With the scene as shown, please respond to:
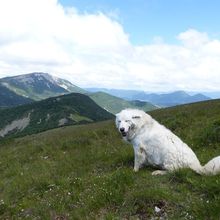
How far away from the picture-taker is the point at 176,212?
7.15m

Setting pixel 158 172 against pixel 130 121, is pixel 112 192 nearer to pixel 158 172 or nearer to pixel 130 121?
pixel 158 172

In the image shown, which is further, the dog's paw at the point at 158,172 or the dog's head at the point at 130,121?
the dog's head at the point at 130,121

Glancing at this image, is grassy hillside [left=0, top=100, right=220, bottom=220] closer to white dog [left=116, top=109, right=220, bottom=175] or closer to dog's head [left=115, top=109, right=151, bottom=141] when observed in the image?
white dog [left=116, top=109, right=220, bottom=175]

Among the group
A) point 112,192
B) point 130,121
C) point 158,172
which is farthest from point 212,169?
point 130,121

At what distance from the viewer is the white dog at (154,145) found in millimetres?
9812

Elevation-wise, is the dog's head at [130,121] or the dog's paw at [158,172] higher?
the dog's head at [130,121]

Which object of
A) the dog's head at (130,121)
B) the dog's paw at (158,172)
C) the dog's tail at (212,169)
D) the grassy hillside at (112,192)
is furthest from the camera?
the dog's head at (130,121)

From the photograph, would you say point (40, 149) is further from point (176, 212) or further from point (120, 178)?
point (176, 212)

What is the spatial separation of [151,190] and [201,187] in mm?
1028

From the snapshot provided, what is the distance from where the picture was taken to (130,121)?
1116 centimetres

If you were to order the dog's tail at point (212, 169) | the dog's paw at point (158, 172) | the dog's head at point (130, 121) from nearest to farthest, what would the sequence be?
the dog's tail at point (212, 169) < the dog's paw at point (158, 172) < the dog's head at point (130, 121)

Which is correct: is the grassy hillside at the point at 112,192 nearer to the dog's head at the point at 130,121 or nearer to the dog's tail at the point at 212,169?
the dog's tail at the point at 212,169

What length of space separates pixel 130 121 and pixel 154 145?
105cm

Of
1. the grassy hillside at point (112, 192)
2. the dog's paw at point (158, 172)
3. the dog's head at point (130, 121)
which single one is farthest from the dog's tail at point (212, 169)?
the dog's head at point (130, 121)
